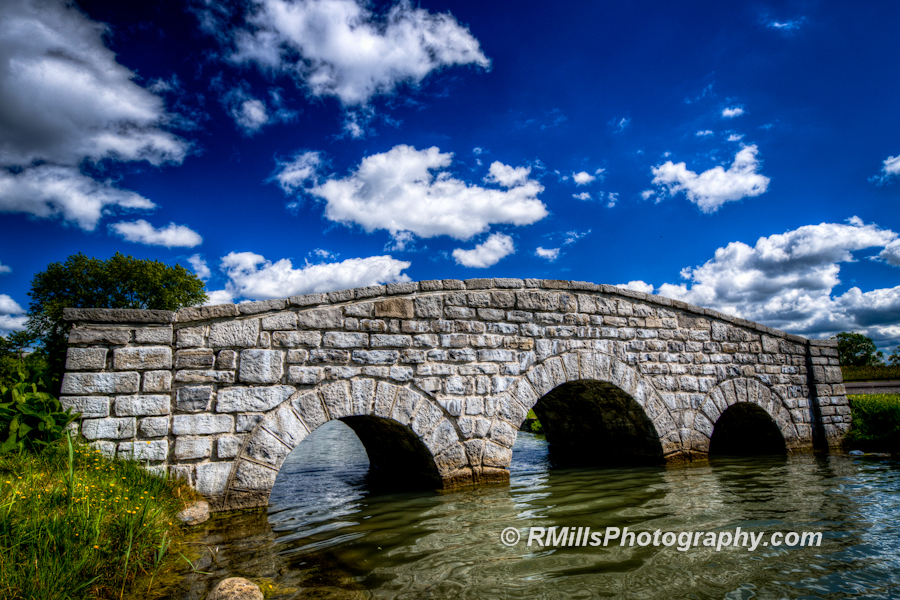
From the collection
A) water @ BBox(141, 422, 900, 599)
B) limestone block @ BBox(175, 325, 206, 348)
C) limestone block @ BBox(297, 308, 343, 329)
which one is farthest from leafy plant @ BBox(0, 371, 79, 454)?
limestone block @ BBox(297, 308, 343, 329)

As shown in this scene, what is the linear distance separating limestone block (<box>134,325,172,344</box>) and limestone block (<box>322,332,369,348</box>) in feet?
4.97

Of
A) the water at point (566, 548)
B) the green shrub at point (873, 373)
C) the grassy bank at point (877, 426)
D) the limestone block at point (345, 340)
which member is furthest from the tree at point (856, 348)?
the limestone block at point (345, 340)

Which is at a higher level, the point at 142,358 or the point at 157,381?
the point at 142,358

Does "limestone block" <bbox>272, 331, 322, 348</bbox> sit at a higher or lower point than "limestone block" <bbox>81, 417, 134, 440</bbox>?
higher

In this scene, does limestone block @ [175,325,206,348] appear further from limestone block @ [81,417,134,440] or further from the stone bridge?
limestone block @ [81,417,134,440]

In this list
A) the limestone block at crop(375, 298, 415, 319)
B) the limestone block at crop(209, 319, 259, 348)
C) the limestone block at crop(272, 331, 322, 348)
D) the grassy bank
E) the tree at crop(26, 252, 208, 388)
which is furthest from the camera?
the tree at crop(26, 252, 208, 388)

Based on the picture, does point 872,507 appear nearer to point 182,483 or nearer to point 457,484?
point 457,484

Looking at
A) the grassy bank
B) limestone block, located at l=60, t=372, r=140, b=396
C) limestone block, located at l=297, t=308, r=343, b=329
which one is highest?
limestone block, located at l=297, t=308, r=343, b=329

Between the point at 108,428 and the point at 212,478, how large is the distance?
105 cm

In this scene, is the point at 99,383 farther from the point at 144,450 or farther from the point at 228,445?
the point at 228,445

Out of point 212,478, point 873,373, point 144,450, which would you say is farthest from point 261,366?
point 873,373

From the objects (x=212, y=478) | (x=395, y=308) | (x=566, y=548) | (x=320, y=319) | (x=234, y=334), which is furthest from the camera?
(x=395, y=308)

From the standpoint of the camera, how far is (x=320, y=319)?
5.18 m

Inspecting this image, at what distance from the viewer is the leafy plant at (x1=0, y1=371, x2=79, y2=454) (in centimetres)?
389
